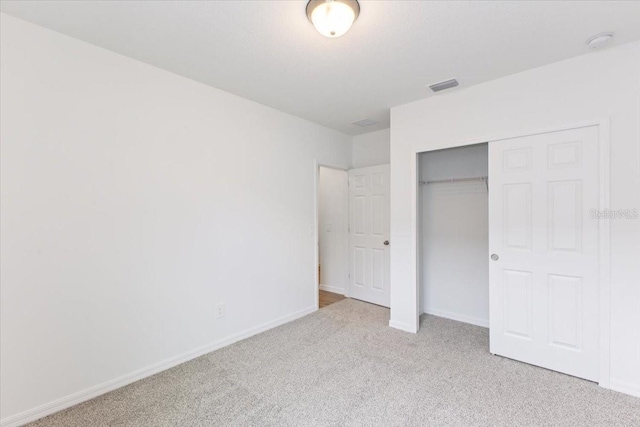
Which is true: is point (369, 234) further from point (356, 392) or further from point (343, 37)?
point (343, 37)

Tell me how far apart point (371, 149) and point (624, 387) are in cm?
350

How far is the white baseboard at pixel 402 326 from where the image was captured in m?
3.23

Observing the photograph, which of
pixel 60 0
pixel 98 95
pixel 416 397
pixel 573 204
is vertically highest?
pixel 60 0

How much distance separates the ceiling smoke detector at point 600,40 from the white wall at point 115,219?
286 centimetres

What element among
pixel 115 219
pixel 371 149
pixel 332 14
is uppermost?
pixel 332 14

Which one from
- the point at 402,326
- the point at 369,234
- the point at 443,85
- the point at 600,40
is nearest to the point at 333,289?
the point at 369,234

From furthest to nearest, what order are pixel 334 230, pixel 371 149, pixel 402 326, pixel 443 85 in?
pixel 334 230, pixel 371 149, pixel 402 326, pixel 443 85

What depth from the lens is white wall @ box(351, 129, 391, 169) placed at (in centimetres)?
425

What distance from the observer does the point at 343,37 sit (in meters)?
2.04

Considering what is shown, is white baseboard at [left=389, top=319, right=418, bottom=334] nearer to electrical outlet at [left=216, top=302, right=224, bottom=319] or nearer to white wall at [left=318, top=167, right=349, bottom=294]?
white wall at [left=318, top=167, right=349, bottom=294]

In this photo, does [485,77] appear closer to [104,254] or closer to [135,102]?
[135,102]

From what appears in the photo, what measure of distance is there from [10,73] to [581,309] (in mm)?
4367

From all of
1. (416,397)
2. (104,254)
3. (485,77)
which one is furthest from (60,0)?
(416,397)

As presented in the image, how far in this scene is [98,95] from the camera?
2.17 metres
